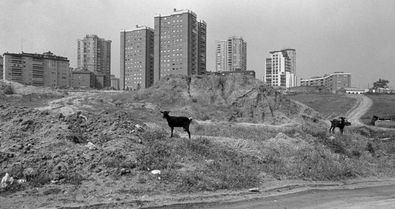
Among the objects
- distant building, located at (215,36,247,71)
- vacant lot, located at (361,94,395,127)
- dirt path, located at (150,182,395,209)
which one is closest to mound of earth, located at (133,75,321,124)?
vacant lot, located at (361,94,395,127)

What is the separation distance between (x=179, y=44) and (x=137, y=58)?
17.1m

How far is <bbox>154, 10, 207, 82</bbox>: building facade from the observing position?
9375cm

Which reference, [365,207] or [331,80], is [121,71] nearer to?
[365,207]

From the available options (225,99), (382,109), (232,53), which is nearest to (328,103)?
(382,109)

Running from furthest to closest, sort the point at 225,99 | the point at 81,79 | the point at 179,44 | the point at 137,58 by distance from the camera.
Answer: the point at 81,79, the point at 137,58, the point at 179,44, the point at 225,99

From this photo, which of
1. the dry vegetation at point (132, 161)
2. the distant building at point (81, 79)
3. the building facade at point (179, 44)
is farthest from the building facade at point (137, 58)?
the dry vegetation at point (132, 161)

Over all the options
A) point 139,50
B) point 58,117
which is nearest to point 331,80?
point 139,50

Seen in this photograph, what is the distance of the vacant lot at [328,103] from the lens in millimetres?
74562

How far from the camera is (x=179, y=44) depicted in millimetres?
93812

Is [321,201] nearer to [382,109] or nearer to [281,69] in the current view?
[382,109]

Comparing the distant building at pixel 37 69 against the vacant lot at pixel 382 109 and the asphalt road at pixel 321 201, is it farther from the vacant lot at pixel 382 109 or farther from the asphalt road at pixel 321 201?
the asphalt road at pixel 321 201

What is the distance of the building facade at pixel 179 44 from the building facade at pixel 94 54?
137ft

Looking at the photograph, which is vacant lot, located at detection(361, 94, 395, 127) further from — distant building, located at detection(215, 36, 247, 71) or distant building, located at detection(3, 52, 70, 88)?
distant building, located at detection(3, 52, 70, 88)

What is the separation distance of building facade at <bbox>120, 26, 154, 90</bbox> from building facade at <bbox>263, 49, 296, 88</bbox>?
66090 millimetres
